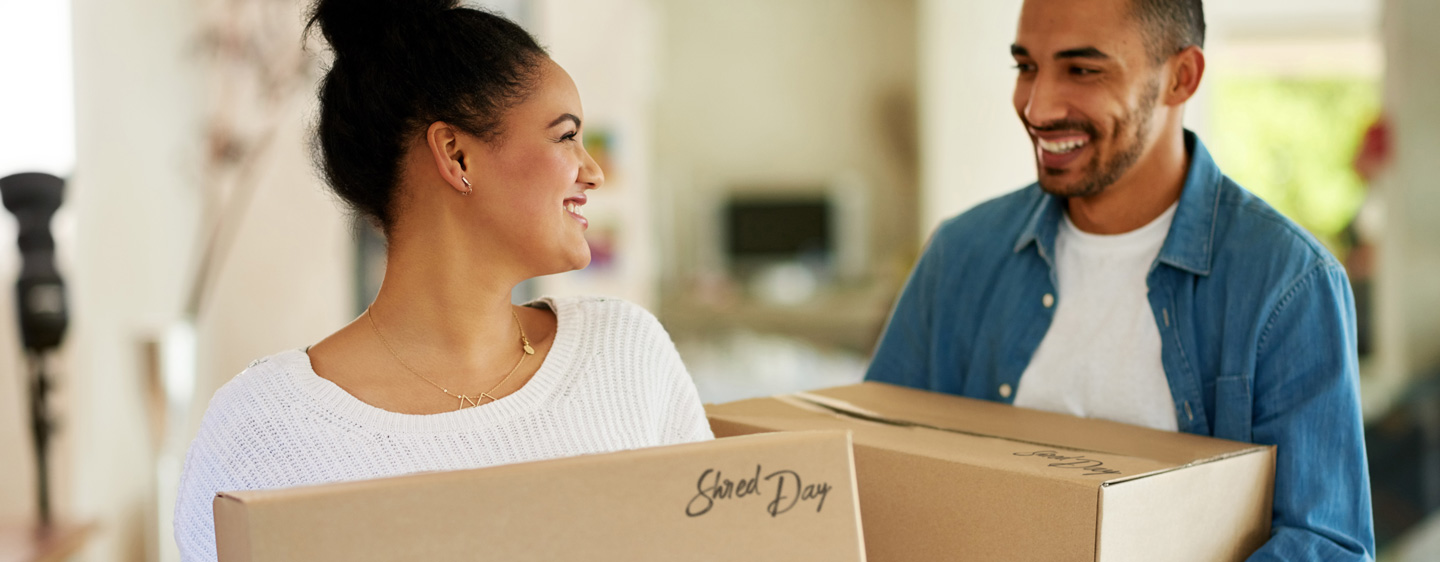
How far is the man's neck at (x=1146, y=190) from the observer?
140cm

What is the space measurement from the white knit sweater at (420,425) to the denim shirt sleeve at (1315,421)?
597mm

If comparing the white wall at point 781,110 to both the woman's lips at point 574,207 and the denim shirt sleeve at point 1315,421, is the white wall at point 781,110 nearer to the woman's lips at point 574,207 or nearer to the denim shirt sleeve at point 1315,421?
the denim shirt sleeve at point 1315,421

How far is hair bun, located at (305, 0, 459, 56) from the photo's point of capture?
1050 mm

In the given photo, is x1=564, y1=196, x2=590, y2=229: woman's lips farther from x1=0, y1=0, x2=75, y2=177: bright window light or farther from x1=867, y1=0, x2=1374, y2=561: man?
x1=0, y1=0, x2=75, y2=177: bright window light

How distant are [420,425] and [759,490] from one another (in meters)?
0.39

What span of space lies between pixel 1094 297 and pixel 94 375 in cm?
237

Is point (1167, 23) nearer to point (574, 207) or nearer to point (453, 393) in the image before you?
point (574, 207)

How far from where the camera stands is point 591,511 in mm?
729

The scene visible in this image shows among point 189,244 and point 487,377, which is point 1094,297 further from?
point 189,244

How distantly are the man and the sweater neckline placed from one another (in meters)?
0.62

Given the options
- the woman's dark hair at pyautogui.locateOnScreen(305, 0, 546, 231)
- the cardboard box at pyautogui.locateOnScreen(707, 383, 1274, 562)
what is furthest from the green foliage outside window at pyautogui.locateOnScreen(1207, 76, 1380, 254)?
the woman's dark hair at pyautogui.locateOnScreen(305, 0, 546, 231)

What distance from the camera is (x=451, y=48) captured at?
41.1 inches

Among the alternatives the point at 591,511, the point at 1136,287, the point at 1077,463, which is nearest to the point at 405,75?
the point at 591,511

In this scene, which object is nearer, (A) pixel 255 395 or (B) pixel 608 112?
(A) pixel 255 395
